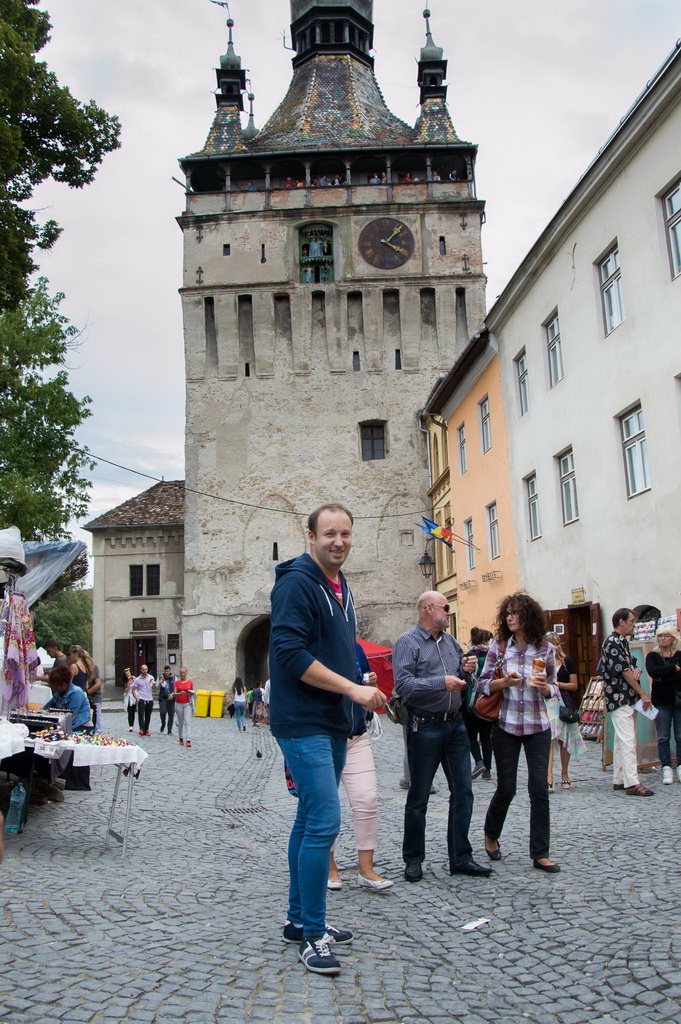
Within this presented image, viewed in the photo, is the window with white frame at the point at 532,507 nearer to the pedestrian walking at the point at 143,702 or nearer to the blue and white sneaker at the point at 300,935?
the pedestrian walking at the point at 143,702

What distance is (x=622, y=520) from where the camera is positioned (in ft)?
46.9

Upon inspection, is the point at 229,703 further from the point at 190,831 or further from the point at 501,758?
the point at 501,758

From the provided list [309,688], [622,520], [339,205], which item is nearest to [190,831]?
[309,688]

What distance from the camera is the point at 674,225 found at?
12.7 m

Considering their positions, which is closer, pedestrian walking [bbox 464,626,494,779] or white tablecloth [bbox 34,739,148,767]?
white tablecloth [bbox 34,739,148,767]

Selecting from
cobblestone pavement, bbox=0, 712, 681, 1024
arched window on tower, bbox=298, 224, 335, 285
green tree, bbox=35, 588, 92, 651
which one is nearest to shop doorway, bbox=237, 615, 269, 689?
arched window on tower, bbox=298, 224, 335, 285

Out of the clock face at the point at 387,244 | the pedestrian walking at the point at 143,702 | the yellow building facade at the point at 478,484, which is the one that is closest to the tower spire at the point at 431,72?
the clock face at the point at 387,244

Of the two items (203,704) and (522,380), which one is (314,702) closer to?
(522,380)

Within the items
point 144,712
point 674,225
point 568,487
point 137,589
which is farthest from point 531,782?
point 137,589

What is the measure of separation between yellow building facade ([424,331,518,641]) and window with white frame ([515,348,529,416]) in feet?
3.26

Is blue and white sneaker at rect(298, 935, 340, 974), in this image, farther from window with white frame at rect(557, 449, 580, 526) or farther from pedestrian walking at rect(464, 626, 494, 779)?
window with white frame at rect(557, 449, 580, 526)

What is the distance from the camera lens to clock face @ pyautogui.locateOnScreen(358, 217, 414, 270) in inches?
1366

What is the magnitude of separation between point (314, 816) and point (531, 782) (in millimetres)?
2160

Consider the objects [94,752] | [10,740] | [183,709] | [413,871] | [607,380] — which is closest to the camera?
[413,871]
